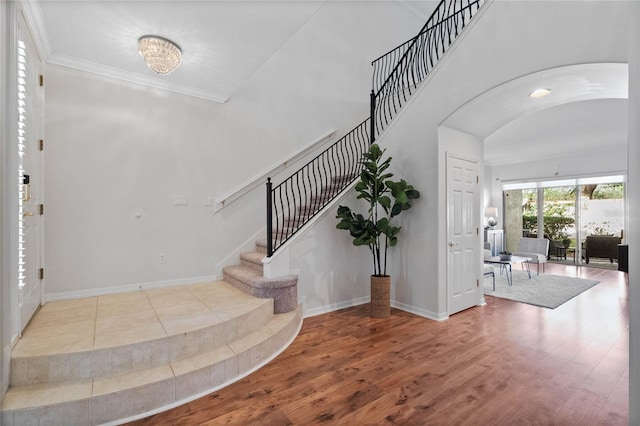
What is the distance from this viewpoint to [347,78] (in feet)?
19.9

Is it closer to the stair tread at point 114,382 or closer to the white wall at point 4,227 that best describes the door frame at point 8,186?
the white wall at point 4,227

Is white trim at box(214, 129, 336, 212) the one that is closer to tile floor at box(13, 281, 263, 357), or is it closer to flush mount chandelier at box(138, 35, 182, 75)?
tile floor at box(13, 281, 263, 357)

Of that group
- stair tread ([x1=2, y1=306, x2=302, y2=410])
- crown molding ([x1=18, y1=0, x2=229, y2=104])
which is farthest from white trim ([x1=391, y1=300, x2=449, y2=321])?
crown molding ([x1=18, y1=0, x2=229, y2=104])

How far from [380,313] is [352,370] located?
138cm

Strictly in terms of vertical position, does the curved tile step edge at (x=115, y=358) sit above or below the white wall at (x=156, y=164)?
below

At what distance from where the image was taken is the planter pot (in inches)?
154

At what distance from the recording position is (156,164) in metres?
3.98

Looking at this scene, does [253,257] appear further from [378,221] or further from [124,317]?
[378,221]

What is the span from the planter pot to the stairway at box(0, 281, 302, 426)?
117 cm

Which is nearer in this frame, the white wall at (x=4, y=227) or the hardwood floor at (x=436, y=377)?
the white wall at (x=4, y=227)

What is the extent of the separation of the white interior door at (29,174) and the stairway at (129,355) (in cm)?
30

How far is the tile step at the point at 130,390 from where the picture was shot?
74.1 inches

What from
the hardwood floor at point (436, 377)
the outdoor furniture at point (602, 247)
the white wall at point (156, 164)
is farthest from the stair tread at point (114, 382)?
the outdoor furniture at point (602, 247)

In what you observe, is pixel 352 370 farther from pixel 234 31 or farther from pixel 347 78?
pixel 347 78
